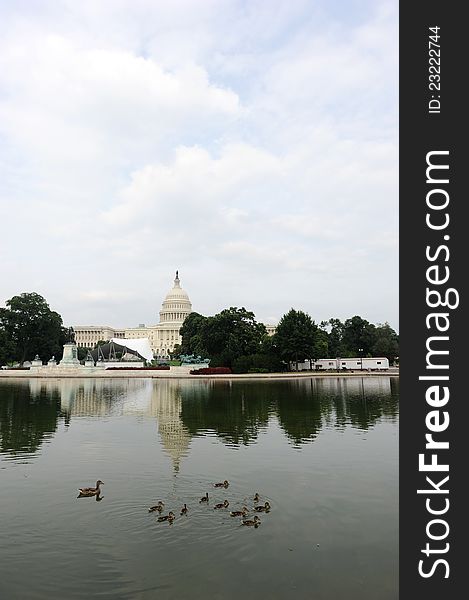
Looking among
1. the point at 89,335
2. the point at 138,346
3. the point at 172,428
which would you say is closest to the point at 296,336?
the point at 138,346

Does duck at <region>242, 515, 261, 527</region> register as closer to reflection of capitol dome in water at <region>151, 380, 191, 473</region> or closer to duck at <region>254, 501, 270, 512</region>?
duck at <region>254, 501, 270, 512</region>

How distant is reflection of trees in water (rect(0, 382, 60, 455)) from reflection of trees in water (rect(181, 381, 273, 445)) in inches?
237

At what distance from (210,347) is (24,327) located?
2969 centimetres

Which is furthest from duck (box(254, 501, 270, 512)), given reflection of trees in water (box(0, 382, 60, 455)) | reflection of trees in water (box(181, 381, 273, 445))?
reflection of trees in water (box(0, 382, 60, 455))

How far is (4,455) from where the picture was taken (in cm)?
1641

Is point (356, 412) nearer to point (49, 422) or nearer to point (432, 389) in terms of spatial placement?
point (49, 422)

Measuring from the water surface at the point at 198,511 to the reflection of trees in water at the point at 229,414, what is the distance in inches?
9.9

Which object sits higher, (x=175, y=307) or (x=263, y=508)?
(x=175, y=307)

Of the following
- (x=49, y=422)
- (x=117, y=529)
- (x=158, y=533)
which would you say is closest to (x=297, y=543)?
(x=158, y=533)

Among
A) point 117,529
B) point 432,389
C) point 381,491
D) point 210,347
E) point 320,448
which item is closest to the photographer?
point 432,389

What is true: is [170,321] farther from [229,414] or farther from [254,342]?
[229,414]

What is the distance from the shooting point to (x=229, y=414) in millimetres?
26422

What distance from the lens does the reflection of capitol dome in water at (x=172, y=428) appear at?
1687 cm

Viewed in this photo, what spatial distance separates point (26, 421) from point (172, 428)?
7212 millimetres
